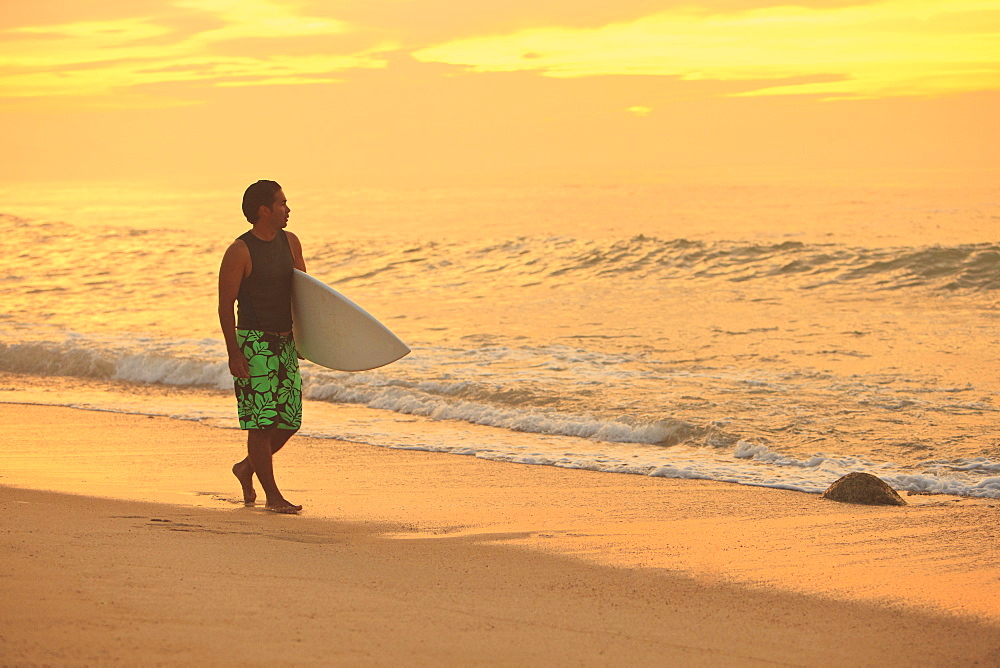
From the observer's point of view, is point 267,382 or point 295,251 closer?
point 267,382

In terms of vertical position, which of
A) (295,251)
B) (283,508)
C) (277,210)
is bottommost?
(283,508)

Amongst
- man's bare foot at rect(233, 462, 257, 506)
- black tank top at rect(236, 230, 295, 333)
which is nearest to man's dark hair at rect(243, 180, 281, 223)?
black tank top at rect(236, 230, 295, 333)

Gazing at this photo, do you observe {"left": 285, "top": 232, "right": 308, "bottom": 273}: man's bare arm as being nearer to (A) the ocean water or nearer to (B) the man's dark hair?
(B) the man's dark hair

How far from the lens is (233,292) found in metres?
4.68

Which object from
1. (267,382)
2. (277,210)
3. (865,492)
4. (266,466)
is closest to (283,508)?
(266,466)

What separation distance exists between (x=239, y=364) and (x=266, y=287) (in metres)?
0.38

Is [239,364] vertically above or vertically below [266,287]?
below

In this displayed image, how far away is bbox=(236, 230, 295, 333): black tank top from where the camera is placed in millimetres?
4742

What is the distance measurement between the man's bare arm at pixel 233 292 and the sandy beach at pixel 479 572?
71 cm

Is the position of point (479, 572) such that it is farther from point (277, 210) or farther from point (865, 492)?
point (865, 492)

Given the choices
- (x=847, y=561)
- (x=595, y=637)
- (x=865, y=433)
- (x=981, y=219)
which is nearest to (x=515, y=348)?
(x=865, y=433)

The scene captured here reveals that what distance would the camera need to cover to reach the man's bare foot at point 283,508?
192 inches

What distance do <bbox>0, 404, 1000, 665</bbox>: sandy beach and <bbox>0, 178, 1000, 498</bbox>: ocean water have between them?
1050mm

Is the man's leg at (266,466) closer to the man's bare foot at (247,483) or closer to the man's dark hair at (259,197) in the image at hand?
the man's bare foot at (247,483)
